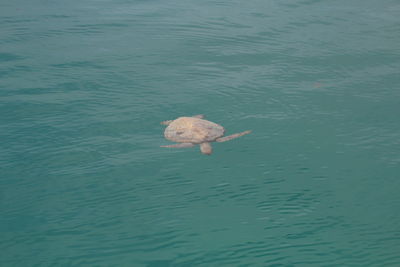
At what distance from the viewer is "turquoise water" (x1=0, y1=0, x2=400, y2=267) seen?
3.71 metres

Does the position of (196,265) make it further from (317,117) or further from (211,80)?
(211,80)

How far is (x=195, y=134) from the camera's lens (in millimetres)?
4879

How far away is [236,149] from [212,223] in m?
1.22

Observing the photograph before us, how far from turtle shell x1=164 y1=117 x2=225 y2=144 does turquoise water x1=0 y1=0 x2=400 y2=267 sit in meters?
0.12

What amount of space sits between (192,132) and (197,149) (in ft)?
0.66

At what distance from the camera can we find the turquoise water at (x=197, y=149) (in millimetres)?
3707

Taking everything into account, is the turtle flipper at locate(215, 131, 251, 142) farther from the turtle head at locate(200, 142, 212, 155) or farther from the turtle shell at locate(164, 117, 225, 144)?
the turtle head at locate(200, 142, 212, 155)

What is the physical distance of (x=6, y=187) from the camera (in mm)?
4301

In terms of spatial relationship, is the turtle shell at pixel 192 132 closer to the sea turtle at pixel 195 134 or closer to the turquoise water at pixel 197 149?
the sea turtle at pixel 195 134

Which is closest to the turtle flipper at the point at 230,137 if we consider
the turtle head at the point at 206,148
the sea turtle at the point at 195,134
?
the sea turtle at the point at 195,134

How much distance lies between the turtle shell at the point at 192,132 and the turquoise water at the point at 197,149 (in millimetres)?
122

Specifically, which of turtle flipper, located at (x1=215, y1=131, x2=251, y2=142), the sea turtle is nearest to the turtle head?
the sea turtle

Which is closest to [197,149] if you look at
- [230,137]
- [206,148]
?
[206,148]

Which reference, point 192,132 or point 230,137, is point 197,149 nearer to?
point 192,132
